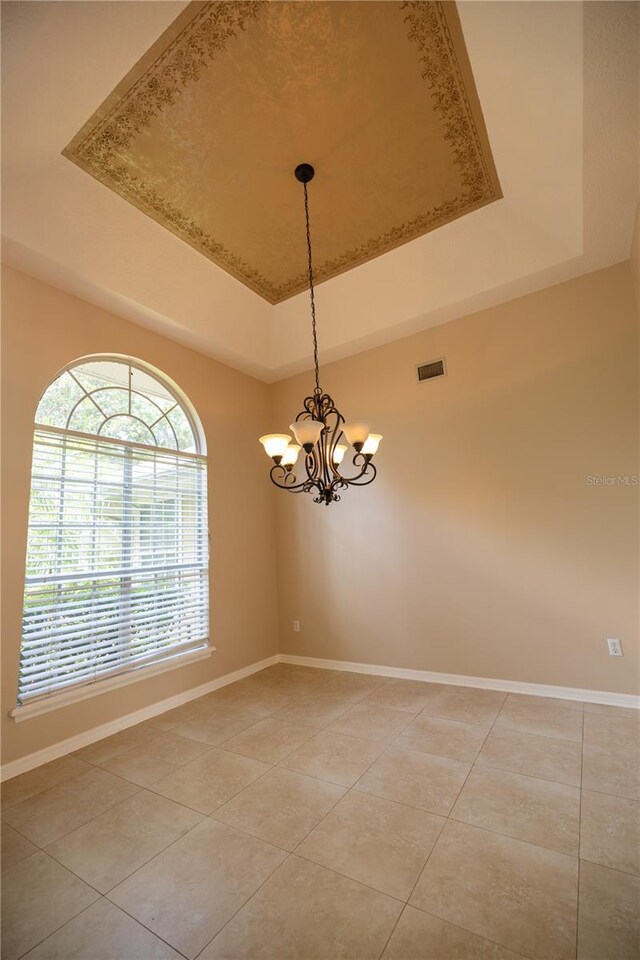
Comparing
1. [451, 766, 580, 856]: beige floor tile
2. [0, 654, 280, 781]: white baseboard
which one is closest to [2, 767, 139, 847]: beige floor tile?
[0, 654, 280, 781]: white baseboard

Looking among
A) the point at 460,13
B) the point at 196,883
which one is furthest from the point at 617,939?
the point at 460,13

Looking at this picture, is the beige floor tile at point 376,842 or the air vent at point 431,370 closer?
the beige floor tile at point 376,842

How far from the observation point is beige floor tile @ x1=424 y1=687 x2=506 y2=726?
2818 mm

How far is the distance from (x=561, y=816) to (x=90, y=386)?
3.92 metres

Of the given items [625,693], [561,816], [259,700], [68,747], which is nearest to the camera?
[561,816]

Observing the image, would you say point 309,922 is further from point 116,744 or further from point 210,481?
point 210,481

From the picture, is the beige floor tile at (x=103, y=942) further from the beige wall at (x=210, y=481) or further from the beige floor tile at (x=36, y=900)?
the beige wall at (x=210, y=481)

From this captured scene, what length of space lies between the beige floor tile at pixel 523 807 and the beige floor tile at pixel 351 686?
132 cm

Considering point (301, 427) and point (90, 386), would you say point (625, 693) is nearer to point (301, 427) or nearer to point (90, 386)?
point (301, 427)

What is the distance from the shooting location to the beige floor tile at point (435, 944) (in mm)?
1221

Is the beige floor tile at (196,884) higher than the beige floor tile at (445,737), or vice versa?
the beige floor tile at (196,884)

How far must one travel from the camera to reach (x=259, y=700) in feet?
10.9

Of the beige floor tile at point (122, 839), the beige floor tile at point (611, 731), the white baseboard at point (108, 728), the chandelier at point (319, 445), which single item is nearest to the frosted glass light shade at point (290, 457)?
the chandelier at point (319, 445)

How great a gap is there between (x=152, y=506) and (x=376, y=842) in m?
2.71
